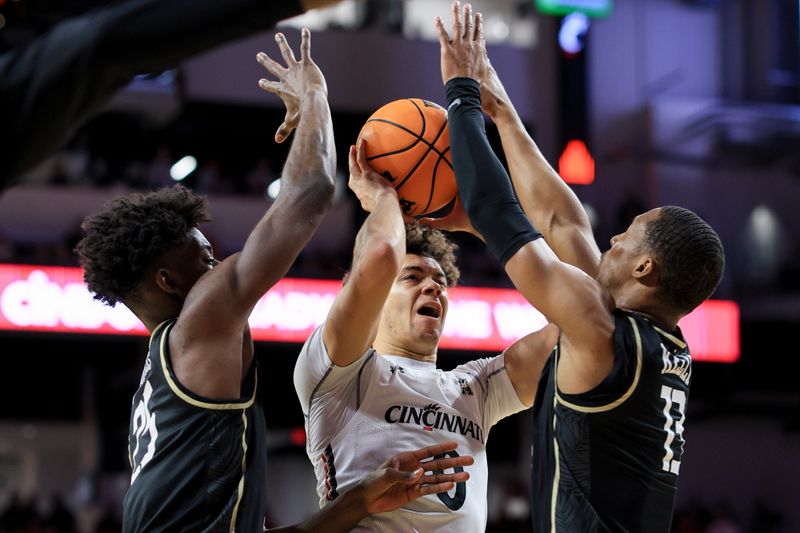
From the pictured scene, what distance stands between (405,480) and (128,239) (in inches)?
47.1

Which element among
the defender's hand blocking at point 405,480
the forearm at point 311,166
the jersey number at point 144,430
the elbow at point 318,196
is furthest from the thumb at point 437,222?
the jersey number at point 144,430

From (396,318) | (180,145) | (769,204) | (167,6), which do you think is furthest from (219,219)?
(167,6)

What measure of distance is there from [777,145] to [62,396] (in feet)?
41.9

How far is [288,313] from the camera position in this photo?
1210 centimetres

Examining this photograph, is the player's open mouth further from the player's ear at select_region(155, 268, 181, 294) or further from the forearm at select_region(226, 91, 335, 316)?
the player's ear at select_region(155, 268, 181, 294)

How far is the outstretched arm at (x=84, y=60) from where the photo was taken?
1265 millimetres

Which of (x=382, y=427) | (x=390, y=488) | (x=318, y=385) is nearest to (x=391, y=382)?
(x=382, y=427)

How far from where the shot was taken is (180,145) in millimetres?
15992

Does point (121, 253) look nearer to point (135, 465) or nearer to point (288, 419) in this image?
point (135, 465)

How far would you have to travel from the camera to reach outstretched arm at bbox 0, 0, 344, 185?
126 centimetres

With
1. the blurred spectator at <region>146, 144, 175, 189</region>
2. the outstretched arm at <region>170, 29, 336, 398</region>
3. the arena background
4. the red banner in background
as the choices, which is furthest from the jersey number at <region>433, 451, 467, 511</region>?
the blurred spectator at <region>146, 144, 175, 189</region>

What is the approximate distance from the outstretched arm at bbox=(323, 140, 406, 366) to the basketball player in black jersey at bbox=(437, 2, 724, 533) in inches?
14.3

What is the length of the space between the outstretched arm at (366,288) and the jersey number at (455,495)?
0.51m

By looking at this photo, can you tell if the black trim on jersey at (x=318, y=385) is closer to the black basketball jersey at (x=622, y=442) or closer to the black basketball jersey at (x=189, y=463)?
the black basketball jersey at (x=189, y=463)
